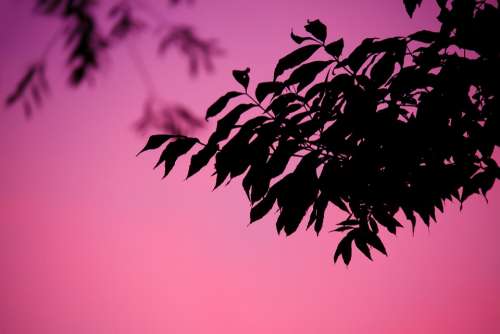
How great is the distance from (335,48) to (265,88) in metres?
0.24

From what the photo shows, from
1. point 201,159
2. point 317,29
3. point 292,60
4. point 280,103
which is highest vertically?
point 317,29

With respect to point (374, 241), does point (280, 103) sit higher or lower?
higher

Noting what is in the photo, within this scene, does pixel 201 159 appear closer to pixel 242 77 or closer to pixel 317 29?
pixel 242 77

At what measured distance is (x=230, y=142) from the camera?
1.09m

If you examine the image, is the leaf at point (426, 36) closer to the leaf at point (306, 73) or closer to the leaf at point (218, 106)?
the leaf at point (306, 73)

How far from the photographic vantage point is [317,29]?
1.20 metres

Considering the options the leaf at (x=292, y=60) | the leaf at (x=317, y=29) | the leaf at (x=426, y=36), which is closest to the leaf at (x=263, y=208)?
the leaf at (x=292, y=60)

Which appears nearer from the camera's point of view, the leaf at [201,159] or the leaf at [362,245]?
the leaf at [201,159]

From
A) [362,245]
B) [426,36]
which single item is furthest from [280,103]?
[362,245]

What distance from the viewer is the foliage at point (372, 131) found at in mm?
1061

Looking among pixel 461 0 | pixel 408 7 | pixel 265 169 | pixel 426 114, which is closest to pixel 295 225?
pixel 265 169

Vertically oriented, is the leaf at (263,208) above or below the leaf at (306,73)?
below

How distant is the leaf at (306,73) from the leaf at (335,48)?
0.05m

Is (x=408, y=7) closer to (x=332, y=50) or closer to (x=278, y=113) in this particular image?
(x=332, y=50)
